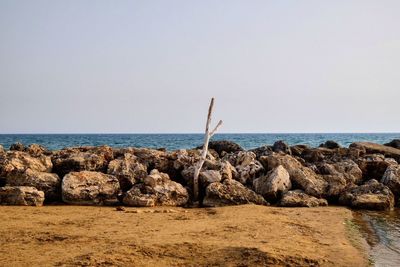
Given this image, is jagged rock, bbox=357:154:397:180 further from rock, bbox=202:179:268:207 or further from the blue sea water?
the blue sea water

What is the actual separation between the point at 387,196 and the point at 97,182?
28.9 feet

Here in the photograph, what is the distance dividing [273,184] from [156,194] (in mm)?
3681

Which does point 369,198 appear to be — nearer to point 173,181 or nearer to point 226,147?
point 173,181

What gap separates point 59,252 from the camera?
6.21 metres

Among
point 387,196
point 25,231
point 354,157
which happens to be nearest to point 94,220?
point 25,231

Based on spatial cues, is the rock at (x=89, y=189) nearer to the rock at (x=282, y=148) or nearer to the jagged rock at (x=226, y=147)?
the jagged rock at (x=226, y=147)

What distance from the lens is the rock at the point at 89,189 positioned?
10.9m

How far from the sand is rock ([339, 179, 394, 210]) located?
1811 mm

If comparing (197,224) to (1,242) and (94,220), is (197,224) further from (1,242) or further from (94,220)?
(1,242)

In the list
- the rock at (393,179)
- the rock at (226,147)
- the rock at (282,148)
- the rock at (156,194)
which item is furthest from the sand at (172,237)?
the rock at (226,147)

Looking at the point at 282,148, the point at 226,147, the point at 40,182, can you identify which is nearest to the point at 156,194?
the point at 40,182

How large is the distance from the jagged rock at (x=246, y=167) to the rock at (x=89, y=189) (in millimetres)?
4301

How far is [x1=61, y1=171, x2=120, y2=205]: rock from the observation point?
1090 centimetres

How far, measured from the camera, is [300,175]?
13.2 metres
